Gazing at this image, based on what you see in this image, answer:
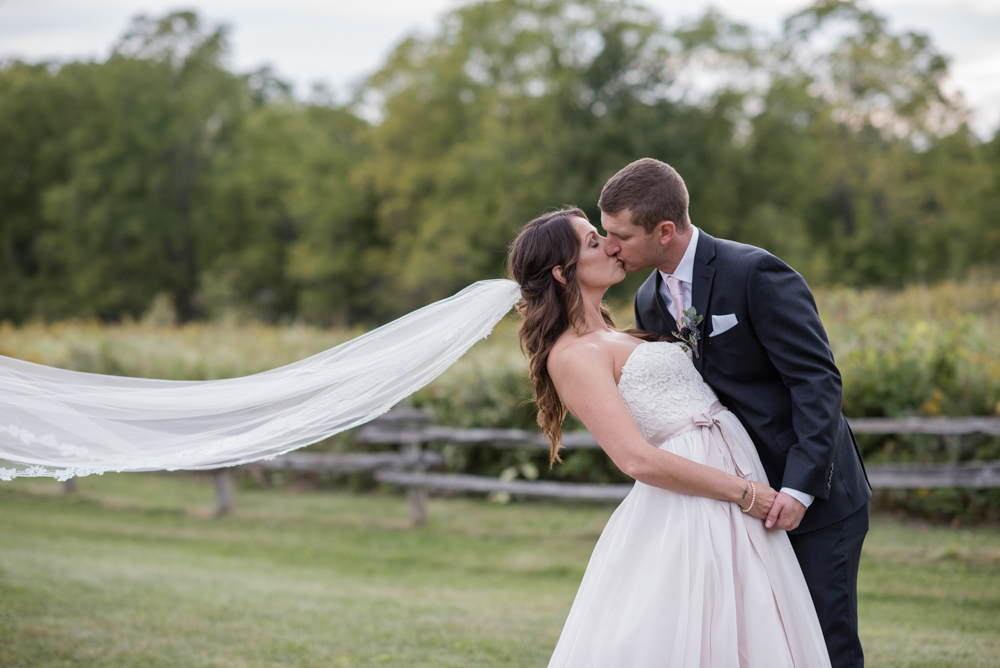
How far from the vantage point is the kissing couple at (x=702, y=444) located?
9.57 ft

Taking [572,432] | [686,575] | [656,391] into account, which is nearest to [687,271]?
[656,391]

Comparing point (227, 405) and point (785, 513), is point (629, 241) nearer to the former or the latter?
point (785, 513)

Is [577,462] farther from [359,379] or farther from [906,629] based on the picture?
[359,379]

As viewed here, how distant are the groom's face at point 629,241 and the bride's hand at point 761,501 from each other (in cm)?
97

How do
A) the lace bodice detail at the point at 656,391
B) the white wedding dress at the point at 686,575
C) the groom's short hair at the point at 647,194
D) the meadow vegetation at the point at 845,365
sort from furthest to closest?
the meadow vegetation at the point at 845,365 < the lace bodice detail at the point at 656,391 < the groom's short hair at the point at 647,194 < the white wedding dress at the point at 686,575

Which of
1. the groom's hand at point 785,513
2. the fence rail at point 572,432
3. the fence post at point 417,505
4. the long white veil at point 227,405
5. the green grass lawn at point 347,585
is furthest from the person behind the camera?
the fence post at point 417,505

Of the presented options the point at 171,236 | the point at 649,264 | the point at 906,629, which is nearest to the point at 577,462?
the point at 906,629

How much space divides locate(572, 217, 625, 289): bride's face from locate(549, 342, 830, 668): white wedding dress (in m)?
0.36

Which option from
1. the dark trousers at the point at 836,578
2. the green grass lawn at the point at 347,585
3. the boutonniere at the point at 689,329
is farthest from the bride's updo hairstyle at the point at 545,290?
the green grass lawn at the point at 347,585

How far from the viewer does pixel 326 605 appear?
6.72 meters

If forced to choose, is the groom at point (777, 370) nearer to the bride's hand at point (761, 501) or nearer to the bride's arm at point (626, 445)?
the bride's hand at point (761, 501)

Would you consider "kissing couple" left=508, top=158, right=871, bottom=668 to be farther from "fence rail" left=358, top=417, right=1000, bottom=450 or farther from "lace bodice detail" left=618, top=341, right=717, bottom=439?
"fence rail" left=358, top=417, right=1000, bottom=450

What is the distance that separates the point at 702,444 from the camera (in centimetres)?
311

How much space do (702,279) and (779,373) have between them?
1.58 feet
